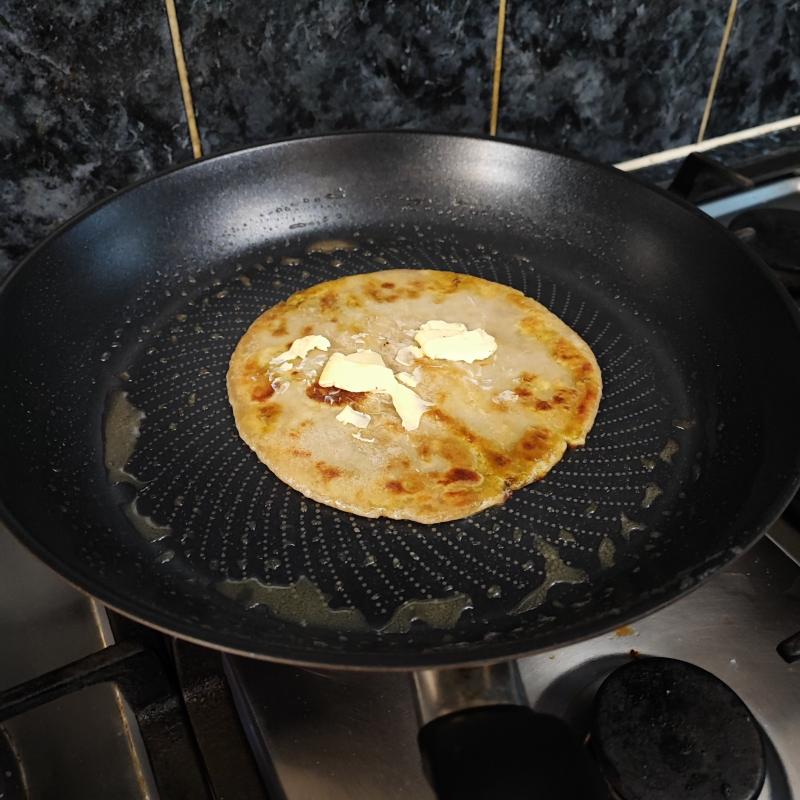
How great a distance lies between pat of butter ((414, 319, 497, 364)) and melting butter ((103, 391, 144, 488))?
13.6 inches

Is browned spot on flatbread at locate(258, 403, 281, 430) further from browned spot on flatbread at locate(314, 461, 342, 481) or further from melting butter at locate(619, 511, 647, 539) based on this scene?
melting butter at locate(619, 511, 647, 539)

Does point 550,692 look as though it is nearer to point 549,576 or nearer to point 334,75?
point 549,576

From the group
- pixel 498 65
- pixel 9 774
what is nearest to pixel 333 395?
pixel 9 774

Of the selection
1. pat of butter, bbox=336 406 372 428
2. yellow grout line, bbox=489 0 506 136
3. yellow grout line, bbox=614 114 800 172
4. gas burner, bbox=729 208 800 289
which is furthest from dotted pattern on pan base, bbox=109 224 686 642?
yellow grout line, bbox=614 114 800 172

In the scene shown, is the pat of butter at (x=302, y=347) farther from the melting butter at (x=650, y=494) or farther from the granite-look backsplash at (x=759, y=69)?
the granite-look backsplash at (x=759, y=69)

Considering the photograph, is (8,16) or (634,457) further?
(8,16)

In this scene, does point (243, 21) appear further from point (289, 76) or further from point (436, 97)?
point (436, 97)

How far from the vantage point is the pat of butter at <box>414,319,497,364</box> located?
3.19 feet

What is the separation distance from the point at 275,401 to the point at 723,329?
0.55 metres

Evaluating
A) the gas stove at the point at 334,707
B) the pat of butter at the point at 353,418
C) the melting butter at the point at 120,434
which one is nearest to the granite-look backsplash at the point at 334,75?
the melting butter at the point at 120,434

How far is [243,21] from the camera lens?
1.10m

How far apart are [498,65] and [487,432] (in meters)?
0.70

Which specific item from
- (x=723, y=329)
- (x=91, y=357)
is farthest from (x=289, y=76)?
(x=723, y=329)

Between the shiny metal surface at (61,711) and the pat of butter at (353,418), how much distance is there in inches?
13.4
